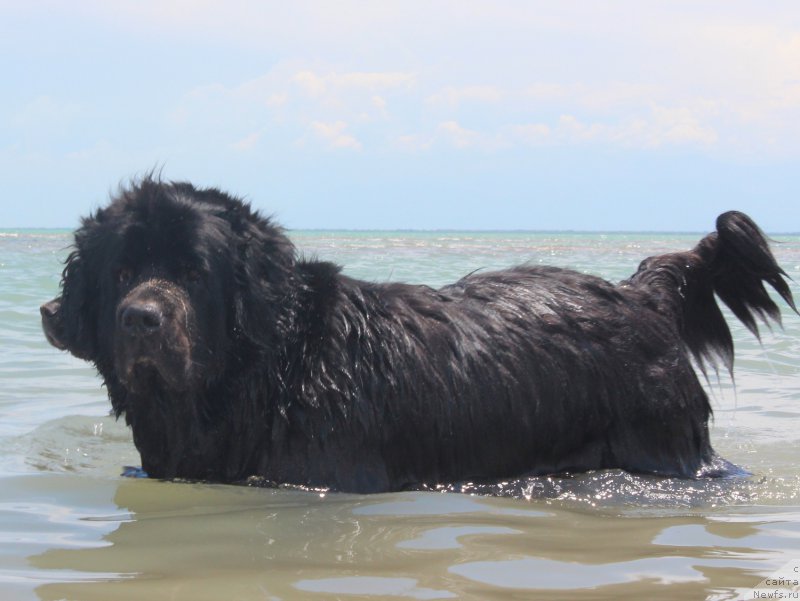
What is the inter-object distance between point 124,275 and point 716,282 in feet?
9.40

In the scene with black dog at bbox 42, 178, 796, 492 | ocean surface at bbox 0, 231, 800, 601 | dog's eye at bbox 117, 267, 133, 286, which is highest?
dog's eye at bbox 117, 267, 133, 286

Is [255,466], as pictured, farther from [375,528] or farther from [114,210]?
[114,210]

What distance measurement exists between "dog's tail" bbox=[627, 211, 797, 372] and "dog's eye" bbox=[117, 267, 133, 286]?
2430 millimetres

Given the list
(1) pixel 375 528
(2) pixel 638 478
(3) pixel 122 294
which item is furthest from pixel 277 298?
(2) pixel 638 478

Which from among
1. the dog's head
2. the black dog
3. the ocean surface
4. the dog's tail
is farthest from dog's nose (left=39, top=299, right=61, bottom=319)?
the dog's tail

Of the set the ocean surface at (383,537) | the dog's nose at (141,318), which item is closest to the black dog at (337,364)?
the dog's nose at (141,318)

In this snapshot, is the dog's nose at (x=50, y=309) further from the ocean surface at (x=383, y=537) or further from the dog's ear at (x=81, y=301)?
the ocean surface at (x=383, y=537)

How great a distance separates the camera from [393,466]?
4504mm

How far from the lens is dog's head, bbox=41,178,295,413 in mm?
4207

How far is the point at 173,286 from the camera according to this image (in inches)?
168

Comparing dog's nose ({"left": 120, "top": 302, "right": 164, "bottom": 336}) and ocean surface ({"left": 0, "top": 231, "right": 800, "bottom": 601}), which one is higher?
dog's nose ({"left": 120, "top": 302, "right": 164, "bottom": 336})

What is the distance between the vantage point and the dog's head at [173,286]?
13.8 feet

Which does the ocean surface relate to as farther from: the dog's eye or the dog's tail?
the dog's eye

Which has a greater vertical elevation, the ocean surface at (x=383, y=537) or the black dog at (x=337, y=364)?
the black dog at (x=337, y=364)
